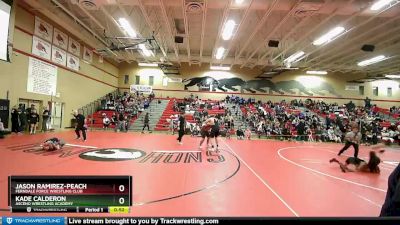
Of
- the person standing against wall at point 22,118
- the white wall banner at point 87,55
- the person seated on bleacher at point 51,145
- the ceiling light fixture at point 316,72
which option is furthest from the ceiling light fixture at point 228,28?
the ceiling light fixture at point 316,72

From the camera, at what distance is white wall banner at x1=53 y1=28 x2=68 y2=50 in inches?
719

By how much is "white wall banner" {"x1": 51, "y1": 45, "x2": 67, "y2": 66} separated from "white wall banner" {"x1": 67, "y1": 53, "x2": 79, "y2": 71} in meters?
0.53

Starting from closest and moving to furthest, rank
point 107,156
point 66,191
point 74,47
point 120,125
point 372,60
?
point 66,191 < point 107,156 < point 74,47 < point 120,125 < point 372,60

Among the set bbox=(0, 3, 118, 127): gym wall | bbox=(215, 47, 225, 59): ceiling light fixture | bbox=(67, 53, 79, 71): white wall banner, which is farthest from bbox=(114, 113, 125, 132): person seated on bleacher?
bbox=(215, 47, 225, 59): ceiling light fixture

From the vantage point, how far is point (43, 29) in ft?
55.2

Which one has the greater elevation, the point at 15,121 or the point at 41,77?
the point at 41,77

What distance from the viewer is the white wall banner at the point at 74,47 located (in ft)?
66.7

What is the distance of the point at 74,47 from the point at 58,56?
2.56m

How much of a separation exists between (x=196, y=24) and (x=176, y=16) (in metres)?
2.41

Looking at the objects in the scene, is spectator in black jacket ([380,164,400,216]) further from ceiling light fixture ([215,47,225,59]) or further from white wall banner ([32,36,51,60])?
ceiling light fixture ([215,47,225,59])

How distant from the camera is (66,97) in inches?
Result: 800

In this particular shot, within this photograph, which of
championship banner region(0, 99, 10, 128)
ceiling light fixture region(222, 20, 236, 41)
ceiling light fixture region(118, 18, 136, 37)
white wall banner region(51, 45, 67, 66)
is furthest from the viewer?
white wall banner region(51, 45, 67, 66)

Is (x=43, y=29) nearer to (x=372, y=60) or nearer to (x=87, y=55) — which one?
(x=87, y=55)

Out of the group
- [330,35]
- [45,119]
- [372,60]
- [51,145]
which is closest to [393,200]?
[51,145]
